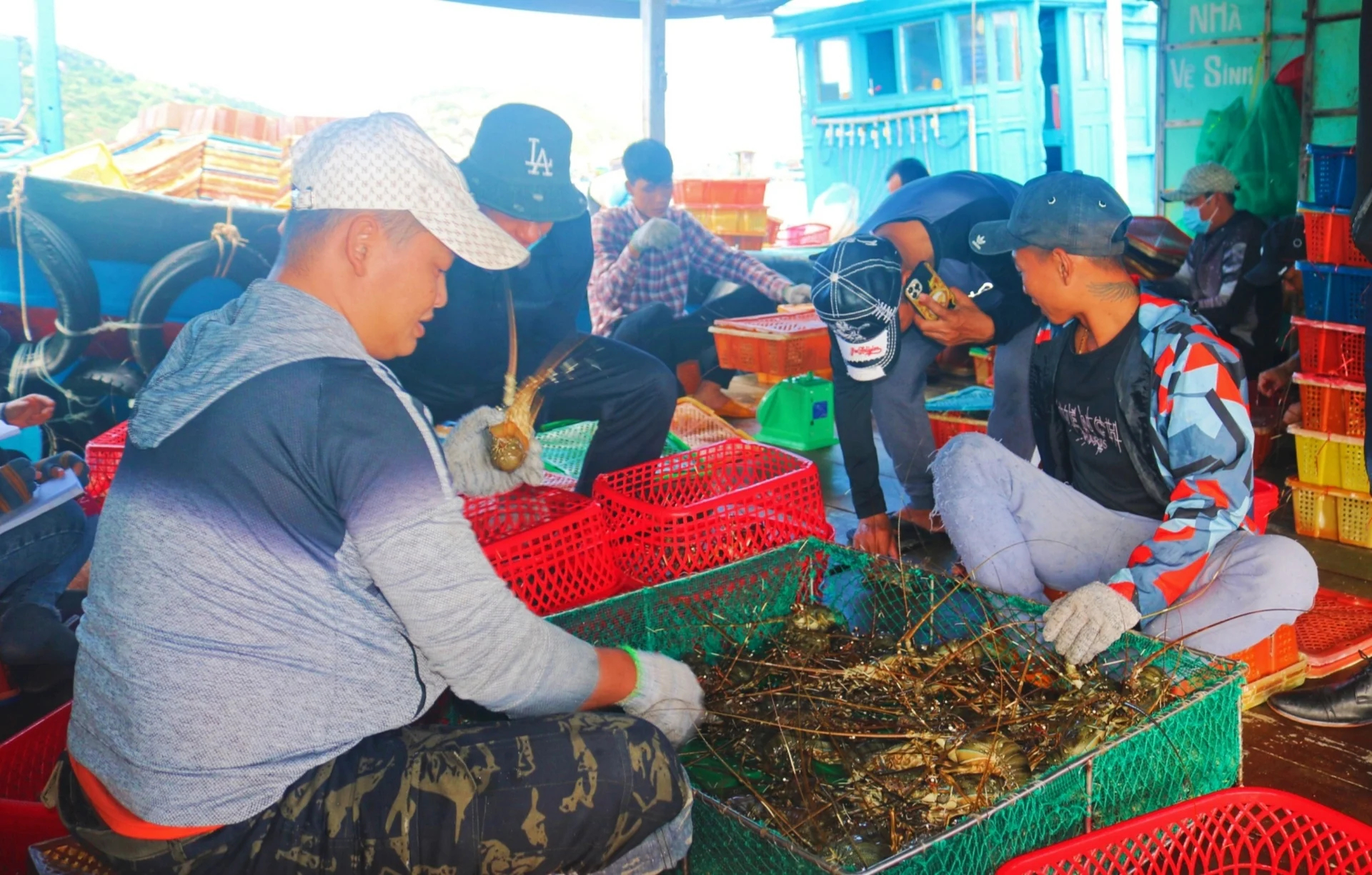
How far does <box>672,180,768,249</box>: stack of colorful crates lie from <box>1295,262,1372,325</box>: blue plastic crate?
22.8 feet

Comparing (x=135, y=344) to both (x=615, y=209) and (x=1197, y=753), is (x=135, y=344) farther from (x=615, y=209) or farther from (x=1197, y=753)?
(x=1197, y=753)

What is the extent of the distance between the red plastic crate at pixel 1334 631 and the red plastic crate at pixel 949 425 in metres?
1.47

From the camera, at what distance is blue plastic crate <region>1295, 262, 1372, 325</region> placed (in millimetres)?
3711

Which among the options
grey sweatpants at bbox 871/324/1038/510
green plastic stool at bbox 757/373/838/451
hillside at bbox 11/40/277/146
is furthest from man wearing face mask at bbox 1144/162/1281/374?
hillside at bbox 11/40/277/146

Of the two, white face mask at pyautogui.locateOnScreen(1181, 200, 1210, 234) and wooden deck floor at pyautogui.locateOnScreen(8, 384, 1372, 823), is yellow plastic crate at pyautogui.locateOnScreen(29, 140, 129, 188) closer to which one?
wooden deck floor at pyautogui.locateOnScreen(8, 384, 1372, 823)

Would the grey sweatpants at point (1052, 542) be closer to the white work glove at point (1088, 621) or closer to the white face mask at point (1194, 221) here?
the white work glove at point (1088, 621)

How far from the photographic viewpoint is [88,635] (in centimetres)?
157

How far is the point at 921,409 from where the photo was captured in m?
4.38

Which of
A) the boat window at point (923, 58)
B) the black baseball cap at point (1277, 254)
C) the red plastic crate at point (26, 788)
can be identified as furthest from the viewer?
the boat window at point (923, 58)

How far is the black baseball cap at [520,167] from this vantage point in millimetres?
3289

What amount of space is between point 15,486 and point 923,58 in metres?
13.0

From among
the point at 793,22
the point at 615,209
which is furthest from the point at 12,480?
the point at 793,22

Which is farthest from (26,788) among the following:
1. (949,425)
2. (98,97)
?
(98,97)

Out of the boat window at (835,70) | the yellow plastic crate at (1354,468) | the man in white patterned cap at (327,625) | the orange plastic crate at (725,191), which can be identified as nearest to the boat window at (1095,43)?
the boat window at (835,70)
